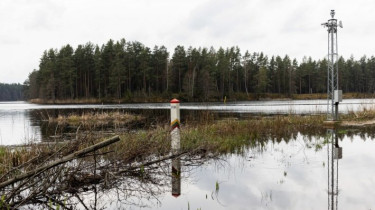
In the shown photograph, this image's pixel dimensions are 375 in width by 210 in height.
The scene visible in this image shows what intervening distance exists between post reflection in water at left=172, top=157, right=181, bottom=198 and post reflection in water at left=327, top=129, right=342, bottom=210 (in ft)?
7.91

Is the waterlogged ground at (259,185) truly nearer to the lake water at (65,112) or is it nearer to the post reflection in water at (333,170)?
the post reflection in water at (333,170)

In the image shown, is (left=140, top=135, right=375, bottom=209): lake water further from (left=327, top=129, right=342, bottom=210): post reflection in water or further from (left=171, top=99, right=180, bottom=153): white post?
(left=171, top=99, right=180, bottom=153): white post

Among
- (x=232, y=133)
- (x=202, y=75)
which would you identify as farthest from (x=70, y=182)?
(x=202, y=75)

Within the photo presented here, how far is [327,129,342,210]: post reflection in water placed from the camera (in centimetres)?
447

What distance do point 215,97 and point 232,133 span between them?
65.8 metres

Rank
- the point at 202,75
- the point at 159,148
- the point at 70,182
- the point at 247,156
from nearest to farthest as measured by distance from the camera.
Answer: the point at 70,182 → the point at 159,148 → the point at 247,156 → the point at 202,75

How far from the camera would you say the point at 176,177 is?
19.5ft

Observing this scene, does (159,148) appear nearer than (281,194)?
No

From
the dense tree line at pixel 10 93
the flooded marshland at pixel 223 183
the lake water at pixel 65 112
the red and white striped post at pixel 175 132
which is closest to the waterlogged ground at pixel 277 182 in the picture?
the flooded marshland at pixel 223 183

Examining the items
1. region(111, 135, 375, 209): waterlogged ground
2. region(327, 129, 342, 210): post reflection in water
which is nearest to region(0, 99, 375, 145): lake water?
region(111, 135, 375, 209): waterlogged ground

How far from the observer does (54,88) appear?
75.5 metres

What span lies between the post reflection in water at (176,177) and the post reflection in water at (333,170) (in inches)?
95.0

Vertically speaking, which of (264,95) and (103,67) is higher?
(103,67)

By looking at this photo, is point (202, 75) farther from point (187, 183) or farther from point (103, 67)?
point (187, 183)
